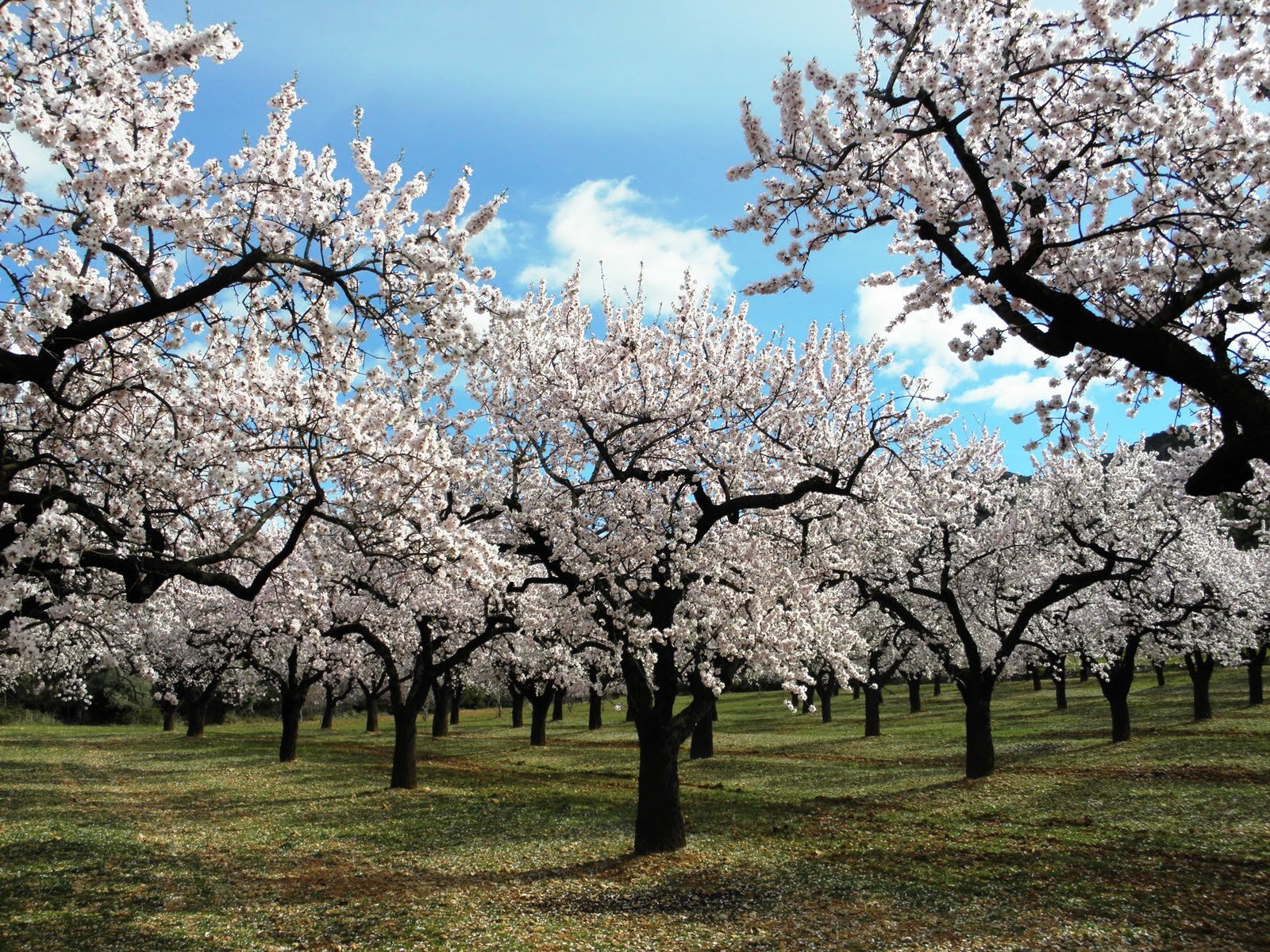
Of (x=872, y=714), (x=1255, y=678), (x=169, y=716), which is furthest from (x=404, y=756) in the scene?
(x=1255, y=678)

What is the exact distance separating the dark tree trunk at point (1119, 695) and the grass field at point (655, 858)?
1116 mm

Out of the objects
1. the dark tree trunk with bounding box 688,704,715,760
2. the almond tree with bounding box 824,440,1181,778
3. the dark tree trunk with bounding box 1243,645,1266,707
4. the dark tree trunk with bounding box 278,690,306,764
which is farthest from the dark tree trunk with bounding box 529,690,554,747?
the dark tree trunk with bounding box 1243,645,1266,707

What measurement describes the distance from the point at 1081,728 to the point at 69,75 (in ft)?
133

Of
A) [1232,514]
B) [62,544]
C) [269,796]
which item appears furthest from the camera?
[1232,514]

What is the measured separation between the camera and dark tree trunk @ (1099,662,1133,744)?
96.5 feet

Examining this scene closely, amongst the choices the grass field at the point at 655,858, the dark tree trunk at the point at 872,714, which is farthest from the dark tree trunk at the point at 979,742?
the dark tree trunk at the point at 872,714

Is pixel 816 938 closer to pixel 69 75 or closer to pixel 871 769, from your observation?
pixel 69 75

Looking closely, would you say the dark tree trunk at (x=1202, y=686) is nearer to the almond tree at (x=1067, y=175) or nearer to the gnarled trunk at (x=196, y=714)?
the almond tree at (x=1067, y=175)

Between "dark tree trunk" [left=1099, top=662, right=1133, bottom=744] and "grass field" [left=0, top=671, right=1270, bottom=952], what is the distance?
1.12m

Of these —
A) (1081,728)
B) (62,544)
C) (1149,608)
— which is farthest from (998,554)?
(62,544)

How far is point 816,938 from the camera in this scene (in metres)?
10.2

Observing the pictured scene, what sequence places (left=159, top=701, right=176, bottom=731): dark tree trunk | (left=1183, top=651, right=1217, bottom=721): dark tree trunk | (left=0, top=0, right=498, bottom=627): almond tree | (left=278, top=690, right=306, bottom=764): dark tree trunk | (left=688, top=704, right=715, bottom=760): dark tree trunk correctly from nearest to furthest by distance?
1. (left=0, top=0, right=498, bottom=627): almond tree
2. (left=278, top=690, right=306, bottom=764): dark tree trunk
3. (left=688, top=704, right=715, bottom=760): dark tree trunk
4. (left=1183, top=651, right=1217, bottom=721): dark tree trunk
5. (left=159, top=701, right=176, bottom=731): dark tree trunk

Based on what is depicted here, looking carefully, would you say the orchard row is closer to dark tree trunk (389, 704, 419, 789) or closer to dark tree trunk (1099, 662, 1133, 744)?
dark tree trunk (389, 704, 419, 789)

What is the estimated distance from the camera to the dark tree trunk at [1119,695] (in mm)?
29422
